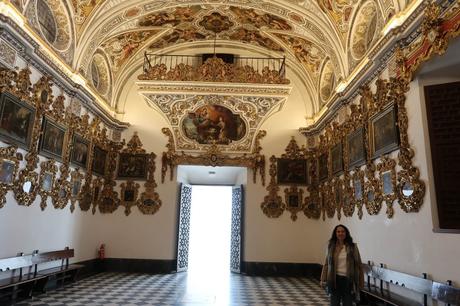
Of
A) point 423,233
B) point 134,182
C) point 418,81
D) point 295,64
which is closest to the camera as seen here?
point 423,233

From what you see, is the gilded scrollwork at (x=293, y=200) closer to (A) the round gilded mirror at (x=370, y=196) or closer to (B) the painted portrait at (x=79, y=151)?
(A) the round gilded mirror at (x=370, y=196)

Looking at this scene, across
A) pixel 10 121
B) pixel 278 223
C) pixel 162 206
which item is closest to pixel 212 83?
pixel 162 206

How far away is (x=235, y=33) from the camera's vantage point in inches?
521

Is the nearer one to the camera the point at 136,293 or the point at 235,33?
the point at 136,293

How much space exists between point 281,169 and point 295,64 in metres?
4.50

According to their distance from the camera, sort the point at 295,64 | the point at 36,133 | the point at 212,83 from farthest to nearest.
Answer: the point at 295,64
the point at 212,83
the point at 36,133

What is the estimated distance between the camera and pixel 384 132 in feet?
24.0

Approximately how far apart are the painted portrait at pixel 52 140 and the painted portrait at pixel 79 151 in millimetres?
786

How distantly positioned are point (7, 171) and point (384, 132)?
822 centimetres

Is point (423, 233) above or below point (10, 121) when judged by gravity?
below

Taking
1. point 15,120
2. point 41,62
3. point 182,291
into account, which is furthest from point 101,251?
point 41,62

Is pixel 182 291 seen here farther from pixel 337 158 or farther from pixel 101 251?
pixel 337 158

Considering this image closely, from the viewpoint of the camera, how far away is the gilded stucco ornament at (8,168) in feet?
23.4

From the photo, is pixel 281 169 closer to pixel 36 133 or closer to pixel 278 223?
pixel 278 223
